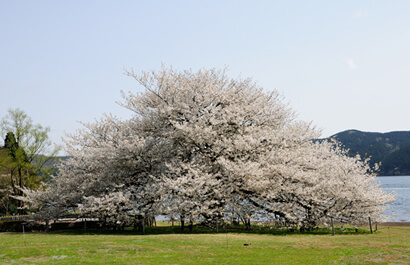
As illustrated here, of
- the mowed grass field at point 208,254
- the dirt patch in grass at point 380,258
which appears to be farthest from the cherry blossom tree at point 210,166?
the dirt patch in grass at point 380,258

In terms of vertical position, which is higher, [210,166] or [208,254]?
[210,166]

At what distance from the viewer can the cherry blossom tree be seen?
870 inches

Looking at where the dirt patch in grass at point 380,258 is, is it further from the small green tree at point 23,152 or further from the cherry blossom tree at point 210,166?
the small green tree at point 23,152

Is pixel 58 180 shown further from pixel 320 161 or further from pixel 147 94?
pixel 320 161

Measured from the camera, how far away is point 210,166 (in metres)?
24.2

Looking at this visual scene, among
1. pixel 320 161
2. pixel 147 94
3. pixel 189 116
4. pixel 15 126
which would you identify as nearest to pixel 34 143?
pixel 15 126

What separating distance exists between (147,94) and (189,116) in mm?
4387

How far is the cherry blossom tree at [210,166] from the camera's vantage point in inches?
870

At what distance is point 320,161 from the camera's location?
81.2ft

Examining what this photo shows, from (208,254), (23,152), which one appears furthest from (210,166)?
(23,152)

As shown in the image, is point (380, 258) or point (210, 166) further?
point (210, 166)

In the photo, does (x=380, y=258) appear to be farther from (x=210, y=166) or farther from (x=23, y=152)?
(x=23, y=152)

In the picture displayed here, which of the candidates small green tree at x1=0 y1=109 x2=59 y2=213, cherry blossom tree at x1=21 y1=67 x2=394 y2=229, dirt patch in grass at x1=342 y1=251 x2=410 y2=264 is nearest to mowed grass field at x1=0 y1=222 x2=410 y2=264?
dirt patch in grass at x1=342 y1=251 x2=410 y2=264

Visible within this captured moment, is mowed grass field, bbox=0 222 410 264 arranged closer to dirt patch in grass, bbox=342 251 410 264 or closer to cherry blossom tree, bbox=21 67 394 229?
dirt patch in grass, bbox=342 251 410 264
